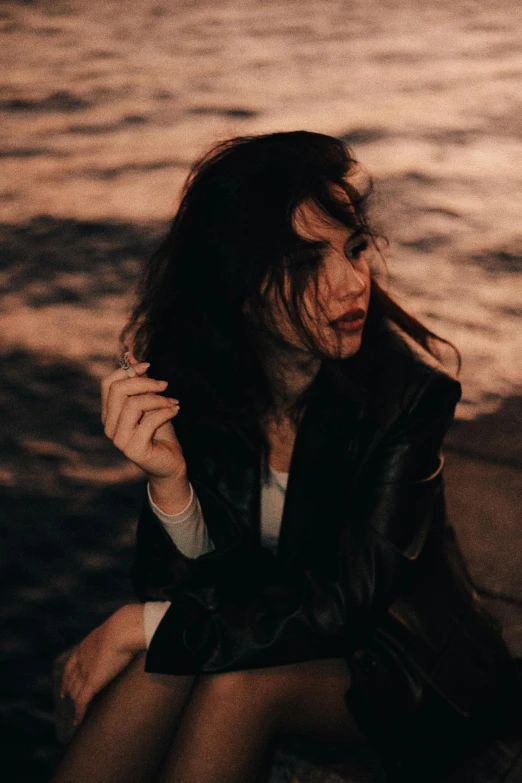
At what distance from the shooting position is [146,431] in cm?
138

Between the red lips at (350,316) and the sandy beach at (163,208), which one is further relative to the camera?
the sandy beach at (163,208)

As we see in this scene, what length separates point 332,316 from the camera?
1380 mm

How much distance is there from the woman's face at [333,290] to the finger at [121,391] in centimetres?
21

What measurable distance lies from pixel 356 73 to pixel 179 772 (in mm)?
3638

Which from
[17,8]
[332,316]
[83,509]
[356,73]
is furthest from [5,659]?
[17,8]

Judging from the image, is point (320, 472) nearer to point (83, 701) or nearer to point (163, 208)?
point (83, 701)

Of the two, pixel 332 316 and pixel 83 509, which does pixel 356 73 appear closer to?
pixel 83 509

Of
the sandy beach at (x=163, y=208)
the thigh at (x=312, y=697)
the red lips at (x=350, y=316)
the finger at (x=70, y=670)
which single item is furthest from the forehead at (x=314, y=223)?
the finger at (x=70, y=670)

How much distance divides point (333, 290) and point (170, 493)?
0.38 m

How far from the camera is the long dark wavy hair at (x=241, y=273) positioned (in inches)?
54.1

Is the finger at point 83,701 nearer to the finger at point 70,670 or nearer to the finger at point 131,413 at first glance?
the finger at point 70,670

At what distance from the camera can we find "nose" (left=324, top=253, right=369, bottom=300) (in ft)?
4.51

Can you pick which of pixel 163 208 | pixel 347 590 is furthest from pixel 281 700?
pixel 163 208

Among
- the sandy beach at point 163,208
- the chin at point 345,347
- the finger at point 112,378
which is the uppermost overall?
the chin at point 345,347
